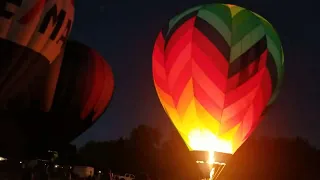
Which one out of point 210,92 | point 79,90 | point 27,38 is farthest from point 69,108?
point 210,92

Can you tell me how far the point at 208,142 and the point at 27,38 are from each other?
4293 millimetres

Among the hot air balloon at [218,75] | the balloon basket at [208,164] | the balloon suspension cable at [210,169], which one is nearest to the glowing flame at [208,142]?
the hot air balloon at [218,75]

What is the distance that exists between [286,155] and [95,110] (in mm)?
16284

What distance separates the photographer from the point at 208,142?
13.2 metres

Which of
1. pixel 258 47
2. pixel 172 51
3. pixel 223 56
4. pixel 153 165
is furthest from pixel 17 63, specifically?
pixel 153 165

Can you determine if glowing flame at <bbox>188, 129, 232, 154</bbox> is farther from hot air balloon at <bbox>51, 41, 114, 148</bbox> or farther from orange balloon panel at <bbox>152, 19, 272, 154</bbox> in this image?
hot air balloon at <bbox>51, 41, 114, 148</bbox>

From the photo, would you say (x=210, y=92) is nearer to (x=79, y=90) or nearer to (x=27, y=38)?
(x=27, y=38)

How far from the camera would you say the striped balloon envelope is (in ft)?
43.4

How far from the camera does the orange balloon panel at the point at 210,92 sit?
13227 mm

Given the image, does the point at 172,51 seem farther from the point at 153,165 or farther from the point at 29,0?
the point at 153,165

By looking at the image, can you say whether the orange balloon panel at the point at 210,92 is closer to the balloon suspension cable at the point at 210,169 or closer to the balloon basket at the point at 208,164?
the balloon basket at the point at 208,164

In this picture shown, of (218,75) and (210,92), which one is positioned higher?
(218,75)

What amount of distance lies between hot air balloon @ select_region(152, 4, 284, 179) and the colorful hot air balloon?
2.45 m

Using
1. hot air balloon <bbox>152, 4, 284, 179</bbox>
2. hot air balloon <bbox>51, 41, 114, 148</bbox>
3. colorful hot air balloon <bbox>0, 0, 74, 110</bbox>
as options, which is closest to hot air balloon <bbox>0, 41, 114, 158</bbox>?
hot air balloon <bbox>51, 41, 114, 148</bbox>
